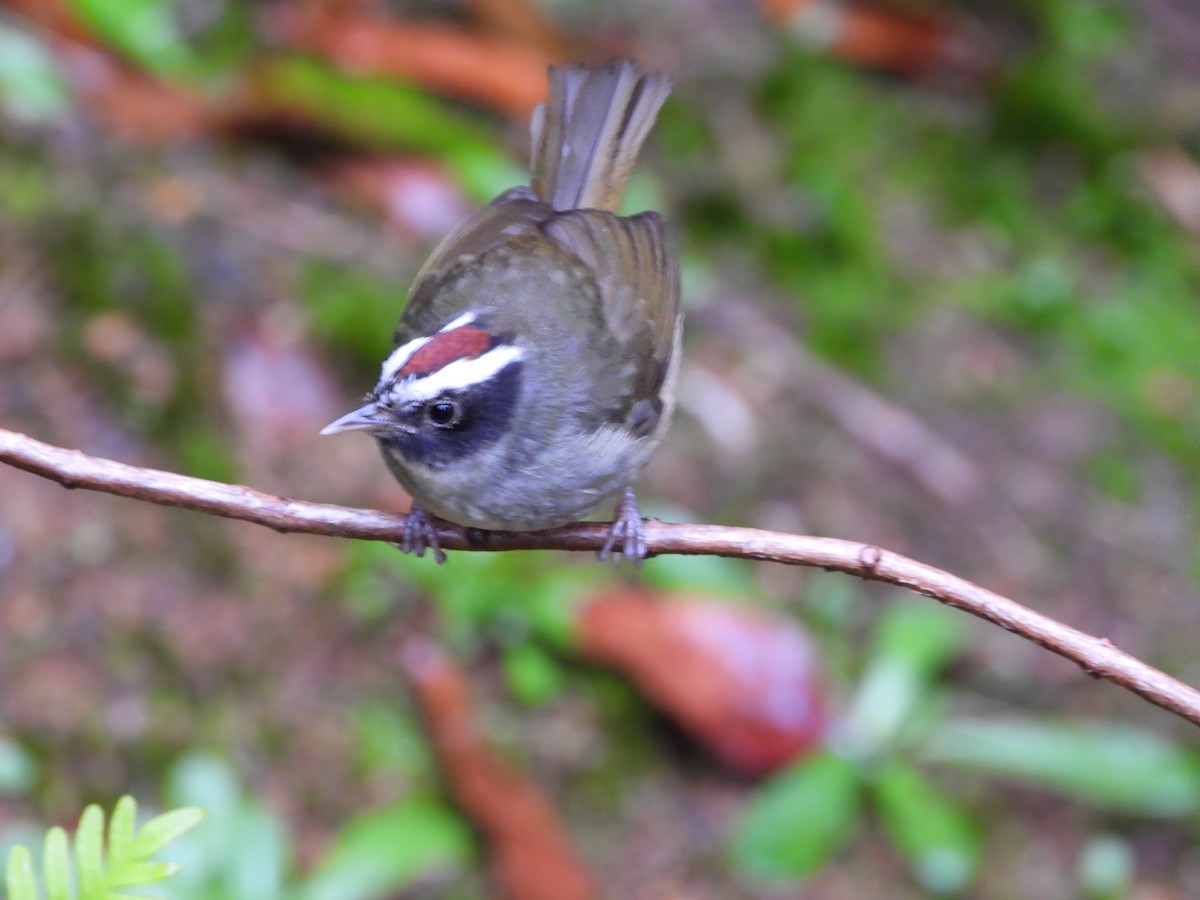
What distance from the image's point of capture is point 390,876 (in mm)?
3719

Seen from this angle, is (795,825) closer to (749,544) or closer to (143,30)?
(749,544)

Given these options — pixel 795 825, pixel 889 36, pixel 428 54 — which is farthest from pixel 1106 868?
pixel 889 36

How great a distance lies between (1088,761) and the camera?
452 cm

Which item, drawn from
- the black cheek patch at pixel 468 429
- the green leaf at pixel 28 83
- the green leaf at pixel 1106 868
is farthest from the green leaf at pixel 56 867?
the green leaf at pixel 28 83

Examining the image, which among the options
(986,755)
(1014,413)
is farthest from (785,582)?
(1014,413)

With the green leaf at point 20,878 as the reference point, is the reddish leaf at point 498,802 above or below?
above

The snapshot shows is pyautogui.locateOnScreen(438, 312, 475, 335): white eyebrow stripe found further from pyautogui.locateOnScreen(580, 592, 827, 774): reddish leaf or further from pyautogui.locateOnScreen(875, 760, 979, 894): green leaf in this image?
pyautogui.locateOnScreen(875, 760, 979, 894): green leaf

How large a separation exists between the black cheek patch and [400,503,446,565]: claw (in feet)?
0.48

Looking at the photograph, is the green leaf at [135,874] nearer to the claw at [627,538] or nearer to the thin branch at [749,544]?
the thin branch at [749,544]

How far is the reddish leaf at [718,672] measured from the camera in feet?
14.0

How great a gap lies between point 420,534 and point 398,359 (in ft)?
1.46

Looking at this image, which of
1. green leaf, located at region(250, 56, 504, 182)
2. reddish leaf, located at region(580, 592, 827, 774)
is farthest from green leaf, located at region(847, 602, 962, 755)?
green leaf, located at region(250, 56, 504, 182)

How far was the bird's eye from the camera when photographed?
259 cm

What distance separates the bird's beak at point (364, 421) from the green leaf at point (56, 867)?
1.01m
